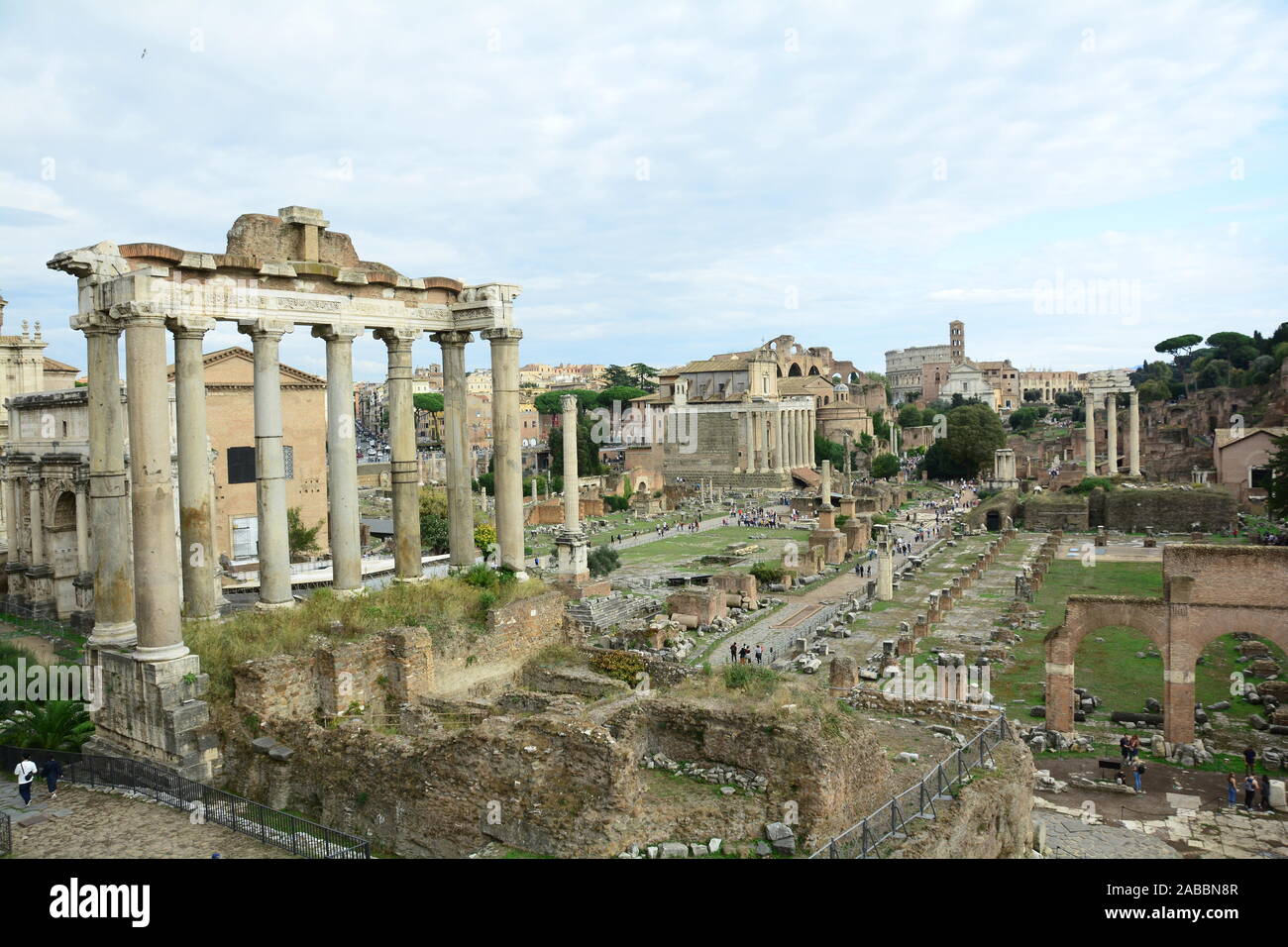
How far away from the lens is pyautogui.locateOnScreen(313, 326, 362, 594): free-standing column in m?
14.3

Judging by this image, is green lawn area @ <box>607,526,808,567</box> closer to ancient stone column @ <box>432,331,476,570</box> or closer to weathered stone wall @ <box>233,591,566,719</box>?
ancient stone column @ <box>432,331,476,570</box>

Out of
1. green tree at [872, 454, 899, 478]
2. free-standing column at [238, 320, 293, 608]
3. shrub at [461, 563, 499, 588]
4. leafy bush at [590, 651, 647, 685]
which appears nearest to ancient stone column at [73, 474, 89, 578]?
free-standing column at [238, 320, 293, 608]

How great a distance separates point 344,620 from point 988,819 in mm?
8899

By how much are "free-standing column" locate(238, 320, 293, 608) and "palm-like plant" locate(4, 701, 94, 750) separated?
2.92 meters

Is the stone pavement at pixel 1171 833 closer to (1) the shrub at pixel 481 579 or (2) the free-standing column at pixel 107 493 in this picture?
(1) the shrub at pixel 481 579

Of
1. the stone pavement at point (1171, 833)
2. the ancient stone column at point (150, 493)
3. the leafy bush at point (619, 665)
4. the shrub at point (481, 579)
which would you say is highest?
the ancient stone column at point (150, 493)

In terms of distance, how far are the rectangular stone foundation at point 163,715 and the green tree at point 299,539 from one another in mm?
26701

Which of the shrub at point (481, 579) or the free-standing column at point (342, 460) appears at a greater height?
the free-standing column at point (342, 460)

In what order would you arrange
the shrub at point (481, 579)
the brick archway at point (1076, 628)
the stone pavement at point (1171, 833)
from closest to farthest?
1. the stone pavement at point (1171, 833)
2. the shrub at point (481, 579)
3. the brick archway at point (1076, 628)

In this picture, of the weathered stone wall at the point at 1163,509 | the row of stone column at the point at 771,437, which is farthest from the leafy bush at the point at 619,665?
the row of stone column at the point at 771,437

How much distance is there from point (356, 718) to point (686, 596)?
19.3 m

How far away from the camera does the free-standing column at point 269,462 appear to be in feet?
43.6

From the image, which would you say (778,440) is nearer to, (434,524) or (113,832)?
(434,524)
